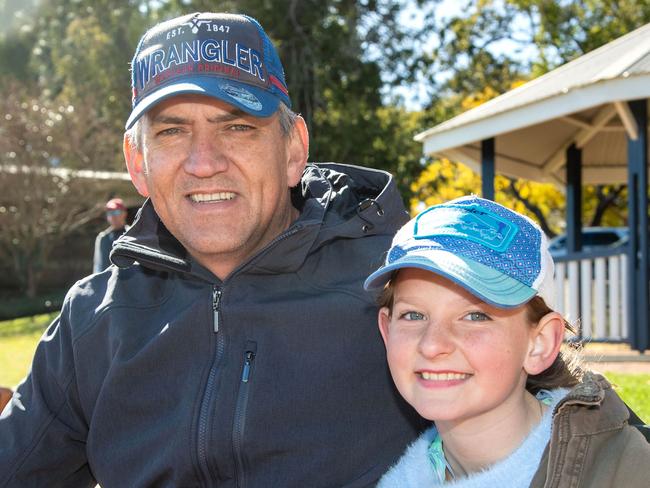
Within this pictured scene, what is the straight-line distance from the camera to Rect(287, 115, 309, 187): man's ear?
2.88 m

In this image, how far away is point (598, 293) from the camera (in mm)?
10312

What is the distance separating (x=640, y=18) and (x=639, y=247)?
16.0 meters

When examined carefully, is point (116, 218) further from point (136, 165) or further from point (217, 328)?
point (217, 328)

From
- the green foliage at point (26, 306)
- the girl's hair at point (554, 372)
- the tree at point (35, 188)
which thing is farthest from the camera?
the tree at point (35, 188)

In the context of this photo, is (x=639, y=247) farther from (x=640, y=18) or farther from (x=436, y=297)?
(x=640, y=18)

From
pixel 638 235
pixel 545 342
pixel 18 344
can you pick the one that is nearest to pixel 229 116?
pixel 545 342

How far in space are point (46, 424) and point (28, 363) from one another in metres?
9.53

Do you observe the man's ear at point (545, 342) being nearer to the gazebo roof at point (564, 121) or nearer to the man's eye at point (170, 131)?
the man's eye at point (170, 131)

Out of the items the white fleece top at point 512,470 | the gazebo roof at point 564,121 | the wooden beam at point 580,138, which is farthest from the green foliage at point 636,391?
the wooden beam at point 580,138

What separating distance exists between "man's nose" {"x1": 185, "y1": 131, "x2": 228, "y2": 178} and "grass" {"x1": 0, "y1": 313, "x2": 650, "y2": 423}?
1266mm

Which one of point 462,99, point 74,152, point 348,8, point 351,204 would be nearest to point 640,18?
point 462,99

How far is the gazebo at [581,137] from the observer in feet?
31.8

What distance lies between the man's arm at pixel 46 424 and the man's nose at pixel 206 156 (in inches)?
25.5

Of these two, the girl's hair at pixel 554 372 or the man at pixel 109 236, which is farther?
the man at pixel 109 236
